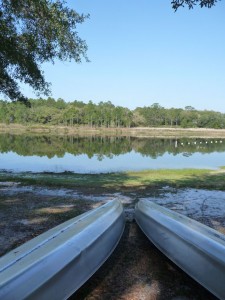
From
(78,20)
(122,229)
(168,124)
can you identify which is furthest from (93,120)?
(122,229)

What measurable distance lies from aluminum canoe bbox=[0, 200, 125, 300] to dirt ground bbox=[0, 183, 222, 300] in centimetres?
18

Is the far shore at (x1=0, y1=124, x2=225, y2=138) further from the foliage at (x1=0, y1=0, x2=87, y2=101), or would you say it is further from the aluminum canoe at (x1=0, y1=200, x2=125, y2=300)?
the aluminum canoe at (x1=0, y1=200, x2=125, y2=300)

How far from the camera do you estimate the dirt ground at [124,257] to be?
13.3 ft

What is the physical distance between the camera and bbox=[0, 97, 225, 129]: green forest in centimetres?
13638

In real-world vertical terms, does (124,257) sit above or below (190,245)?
below

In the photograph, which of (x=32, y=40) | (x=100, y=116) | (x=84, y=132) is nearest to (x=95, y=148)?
(x=32, y=40)

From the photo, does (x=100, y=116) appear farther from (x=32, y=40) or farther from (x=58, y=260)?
(x=58, y=260)

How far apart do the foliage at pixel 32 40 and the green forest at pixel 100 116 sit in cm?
11144

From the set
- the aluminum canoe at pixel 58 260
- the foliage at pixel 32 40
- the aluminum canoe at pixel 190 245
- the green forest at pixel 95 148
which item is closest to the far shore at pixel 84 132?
the green forest at pixel 95 148

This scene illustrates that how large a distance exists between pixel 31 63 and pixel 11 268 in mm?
12253

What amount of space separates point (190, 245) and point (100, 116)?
450ft

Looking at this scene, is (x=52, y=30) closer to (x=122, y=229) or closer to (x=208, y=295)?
(x=122, y=229)

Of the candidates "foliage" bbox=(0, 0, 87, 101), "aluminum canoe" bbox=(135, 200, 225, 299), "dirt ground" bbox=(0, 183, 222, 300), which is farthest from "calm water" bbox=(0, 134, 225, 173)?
"aluminum canoe" bbox=(135, 200, 225, 299)

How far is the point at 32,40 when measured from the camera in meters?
13.9
